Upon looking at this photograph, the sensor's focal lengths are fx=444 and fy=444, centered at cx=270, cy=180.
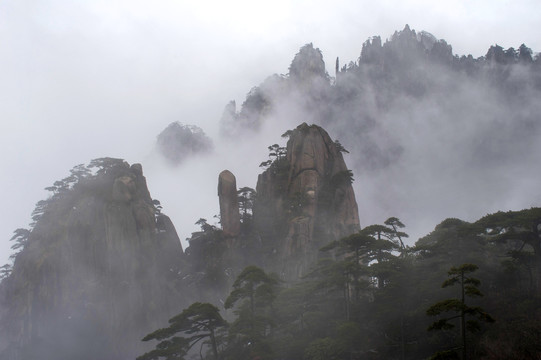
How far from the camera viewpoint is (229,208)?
73.1 meters

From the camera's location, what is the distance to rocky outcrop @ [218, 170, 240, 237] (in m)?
72.4

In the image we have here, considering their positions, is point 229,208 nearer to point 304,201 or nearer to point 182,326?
point 304,201

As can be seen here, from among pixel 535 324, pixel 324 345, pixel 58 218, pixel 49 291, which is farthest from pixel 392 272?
pixel 58 218

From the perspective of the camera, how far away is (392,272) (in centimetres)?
3928

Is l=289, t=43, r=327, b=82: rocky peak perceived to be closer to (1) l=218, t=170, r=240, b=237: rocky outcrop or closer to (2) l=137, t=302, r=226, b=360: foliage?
(1) l=218, t=170, r=240, b=237: rocky outcrop

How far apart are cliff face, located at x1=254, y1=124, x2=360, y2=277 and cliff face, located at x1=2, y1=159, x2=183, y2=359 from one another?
19.1m

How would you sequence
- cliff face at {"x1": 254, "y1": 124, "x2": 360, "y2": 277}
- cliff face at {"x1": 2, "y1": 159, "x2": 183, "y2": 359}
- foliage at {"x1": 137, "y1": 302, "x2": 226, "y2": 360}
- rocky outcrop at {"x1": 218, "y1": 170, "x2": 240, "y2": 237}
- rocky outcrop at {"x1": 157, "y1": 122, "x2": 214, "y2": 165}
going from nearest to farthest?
foliage at {"x1": 137, "y1": 302, "x2": 226, "y2": 360} < cliff face at {"x1": 254, "y1": 124, "x2": 360, "y2": 277} < cliff face at {"x1": 2, "y1": 159, "x2": 183, "y2": 359} < rocky outcrop at {"x1": 218, "y1": 170, "x2": 240, "y2": 237} < rocky outcrop at {"x1": 157, "y1": 122, "x2": 214, "y2": 165}

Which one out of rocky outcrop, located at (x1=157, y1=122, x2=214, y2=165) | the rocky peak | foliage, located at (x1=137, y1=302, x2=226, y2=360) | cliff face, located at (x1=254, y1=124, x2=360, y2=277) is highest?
the rocky peak

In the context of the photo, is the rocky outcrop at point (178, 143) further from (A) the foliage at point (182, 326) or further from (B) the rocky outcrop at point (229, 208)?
(A) the foliage at point (182, 326)

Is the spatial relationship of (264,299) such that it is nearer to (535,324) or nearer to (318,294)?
(318,294)

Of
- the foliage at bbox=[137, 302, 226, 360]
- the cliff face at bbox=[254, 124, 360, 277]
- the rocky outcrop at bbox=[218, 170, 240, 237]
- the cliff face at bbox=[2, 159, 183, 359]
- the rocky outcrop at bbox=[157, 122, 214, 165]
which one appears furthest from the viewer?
the rocky outcrop at bbox=[157, 122, 214, 165]

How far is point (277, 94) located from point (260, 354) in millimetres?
120628

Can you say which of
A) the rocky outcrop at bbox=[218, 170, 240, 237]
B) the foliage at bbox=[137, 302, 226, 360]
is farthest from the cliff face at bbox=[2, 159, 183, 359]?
the foliage at bbox=[137, 302, 226, 360]

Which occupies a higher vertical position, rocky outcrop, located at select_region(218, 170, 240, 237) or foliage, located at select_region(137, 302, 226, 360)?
A: rocky outcrop, located at select_region(218, 170, 240, 237)
